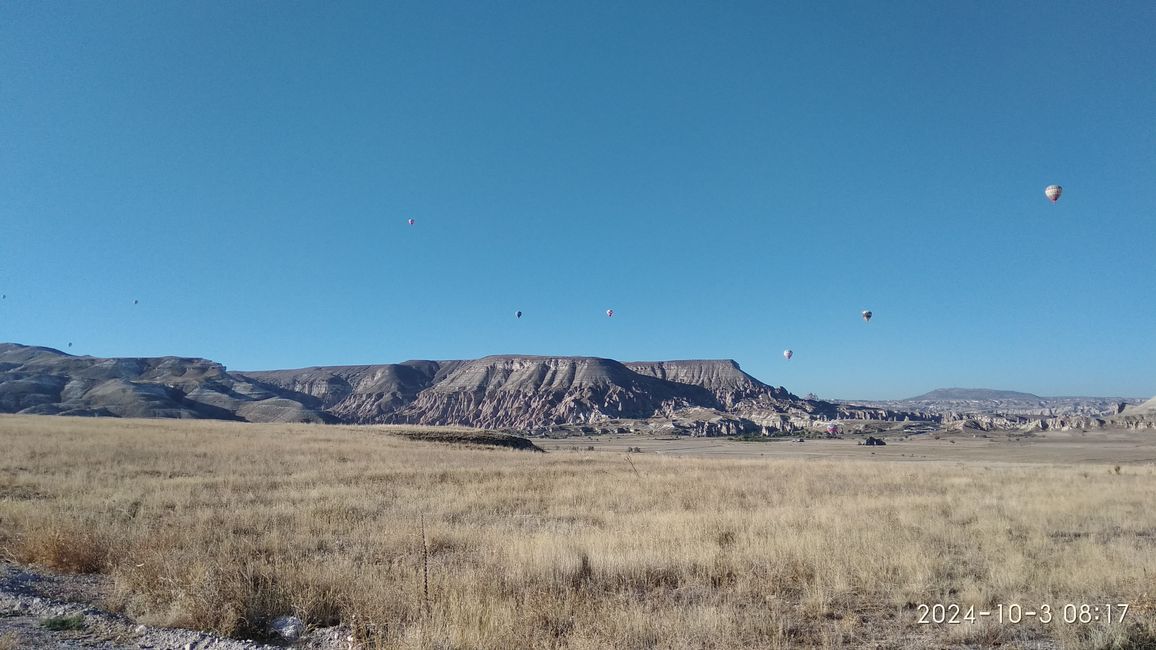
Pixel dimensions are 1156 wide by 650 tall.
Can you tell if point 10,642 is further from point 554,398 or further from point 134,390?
point 554,398

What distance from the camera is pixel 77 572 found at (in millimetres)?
8047

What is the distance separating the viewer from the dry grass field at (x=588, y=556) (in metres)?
6.08

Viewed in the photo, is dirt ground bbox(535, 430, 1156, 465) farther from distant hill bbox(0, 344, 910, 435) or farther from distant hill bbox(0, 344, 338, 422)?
distant hill bbox(0, 344, 338, 422)

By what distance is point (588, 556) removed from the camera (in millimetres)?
8914

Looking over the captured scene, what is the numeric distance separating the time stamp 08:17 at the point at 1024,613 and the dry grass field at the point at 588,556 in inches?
3.5

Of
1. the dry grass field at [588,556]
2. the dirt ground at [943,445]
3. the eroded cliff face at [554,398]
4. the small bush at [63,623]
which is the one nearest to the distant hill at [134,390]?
the eroded cliff face at [554,398]

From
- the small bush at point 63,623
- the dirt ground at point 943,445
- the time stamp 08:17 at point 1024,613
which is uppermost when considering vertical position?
the small bush at point 63,623

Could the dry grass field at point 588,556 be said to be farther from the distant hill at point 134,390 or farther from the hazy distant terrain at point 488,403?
the hazy distant terrain at point 488,403

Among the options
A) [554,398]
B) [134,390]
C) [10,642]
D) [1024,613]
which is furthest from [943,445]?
[134,390]

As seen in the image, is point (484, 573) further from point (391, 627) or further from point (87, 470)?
point (87, 470)

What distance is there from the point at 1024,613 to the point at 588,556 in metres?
5.25

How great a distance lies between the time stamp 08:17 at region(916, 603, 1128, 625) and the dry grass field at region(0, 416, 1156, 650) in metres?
0.09

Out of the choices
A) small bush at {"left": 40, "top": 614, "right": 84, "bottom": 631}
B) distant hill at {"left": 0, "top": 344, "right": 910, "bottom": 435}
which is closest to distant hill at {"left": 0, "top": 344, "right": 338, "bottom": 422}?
distant hill at {"left": 0, "top": 344, "right": 910, "bottom": 435}

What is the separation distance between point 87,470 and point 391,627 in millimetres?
18995
